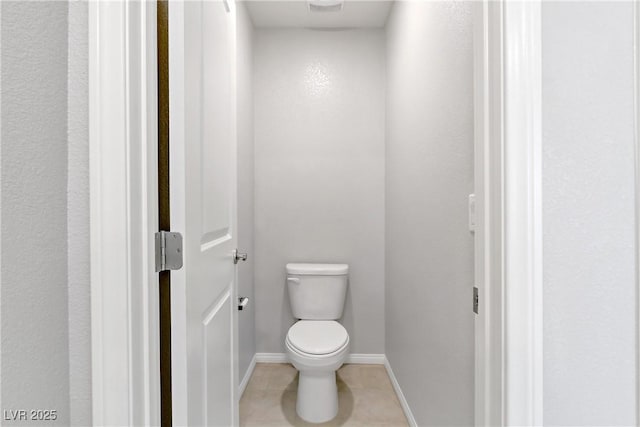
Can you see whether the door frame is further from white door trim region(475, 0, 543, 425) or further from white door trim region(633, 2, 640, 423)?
white door trim region(633, 2, 640, 423)

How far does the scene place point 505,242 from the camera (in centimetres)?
64

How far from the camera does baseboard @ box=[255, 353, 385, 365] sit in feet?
8.54

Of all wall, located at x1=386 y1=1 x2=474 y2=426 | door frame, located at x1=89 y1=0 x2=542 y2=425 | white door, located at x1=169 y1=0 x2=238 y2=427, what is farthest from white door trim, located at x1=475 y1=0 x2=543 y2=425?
white door, located at x1=169 y1=0 x2=238 y2=427

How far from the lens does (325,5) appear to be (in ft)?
→ 7.46

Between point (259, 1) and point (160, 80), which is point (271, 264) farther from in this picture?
point (160, 80)

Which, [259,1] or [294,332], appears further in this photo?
[259,1]

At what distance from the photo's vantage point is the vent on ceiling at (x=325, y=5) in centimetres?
223

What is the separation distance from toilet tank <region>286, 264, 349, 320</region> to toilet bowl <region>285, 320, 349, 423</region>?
1.40 feet

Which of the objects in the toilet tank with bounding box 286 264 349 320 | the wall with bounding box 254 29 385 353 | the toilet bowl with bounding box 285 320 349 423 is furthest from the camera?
the wall with bounding box 254 29 385 353

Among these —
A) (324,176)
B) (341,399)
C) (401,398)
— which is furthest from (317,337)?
(324,176)

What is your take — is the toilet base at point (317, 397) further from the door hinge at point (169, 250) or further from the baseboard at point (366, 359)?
the door hinge at point (169, 250)

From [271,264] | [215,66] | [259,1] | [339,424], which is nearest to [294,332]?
[339,424]

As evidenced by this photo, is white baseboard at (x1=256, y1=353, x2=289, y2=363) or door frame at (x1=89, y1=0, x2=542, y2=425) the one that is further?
white baseboard at (x1=256, y1=353, x2=289, y2=363)

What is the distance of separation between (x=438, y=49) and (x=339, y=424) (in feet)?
5.99
